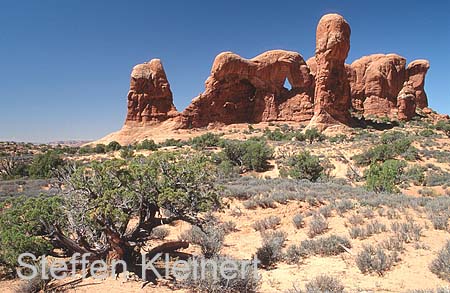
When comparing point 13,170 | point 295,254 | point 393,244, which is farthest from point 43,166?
point 393,244

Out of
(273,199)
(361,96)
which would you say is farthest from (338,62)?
(273,199)

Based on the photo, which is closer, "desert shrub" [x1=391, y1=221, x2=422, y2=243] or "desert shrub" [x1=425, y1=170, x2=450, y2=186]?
"desert shrub" [x1=391, y1=221, x2=422, y2=243]

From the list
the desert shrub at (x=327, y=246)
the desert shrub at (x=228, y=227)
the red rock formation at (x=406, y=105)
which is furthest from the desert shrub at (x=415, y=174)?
the red rock formation at (x=406, y=105)

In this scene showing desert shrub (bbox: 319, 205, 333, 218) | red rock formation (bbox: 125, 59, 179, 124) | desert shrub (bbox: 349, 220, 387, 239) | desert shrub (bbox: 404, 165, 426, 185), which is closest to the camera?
desert shrub (bbox: 349, 220, 387, 239)

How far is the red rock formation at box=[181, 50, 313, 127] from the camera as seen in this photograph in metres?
41.1

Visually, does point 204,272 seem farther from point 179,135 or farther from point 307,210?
point 179,135

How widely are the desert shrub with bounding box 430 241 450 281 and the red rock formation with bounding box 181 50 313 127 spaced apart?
3677 cm

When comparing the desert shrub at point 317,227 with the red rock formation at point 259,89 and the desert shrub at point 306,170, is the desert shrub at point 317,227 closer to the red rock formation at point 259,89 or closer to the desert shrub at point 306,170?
the desert shrub at point 306,170

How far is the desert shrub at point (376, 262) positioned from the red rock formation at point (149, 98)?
40189 mm

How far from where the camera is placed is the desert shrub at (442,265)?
179 inches

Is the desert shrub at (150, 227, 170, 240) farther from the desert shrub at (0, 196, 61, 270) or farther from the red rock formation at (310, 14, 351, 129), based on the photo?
the red rock formation at (310, 14, 351, 129)

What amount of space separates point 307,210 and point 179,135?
31378 mm

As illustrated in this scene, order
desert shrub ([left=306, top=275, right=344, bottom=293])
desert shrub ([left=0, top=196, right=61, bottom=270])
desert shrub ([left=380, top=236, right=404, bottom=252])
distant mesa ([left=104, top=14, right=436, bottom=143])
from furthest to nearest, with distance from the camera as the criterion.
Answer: distant mesa ([left=104, top=14, right=436, bottom=143]), desert shrub ([left=380, top=236, right=404, bottom=252]), desert shrub ([left=0, top=196, right=61, bottom=270]), desert shrub ([left=306, top=275, right=344, bottom=293])

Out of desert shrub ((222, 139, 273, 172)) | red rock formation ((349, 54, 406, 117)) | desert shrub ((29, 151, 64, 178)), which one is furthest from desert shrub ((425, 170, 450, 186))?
red rock formation ((349, 54, 406, 117))
